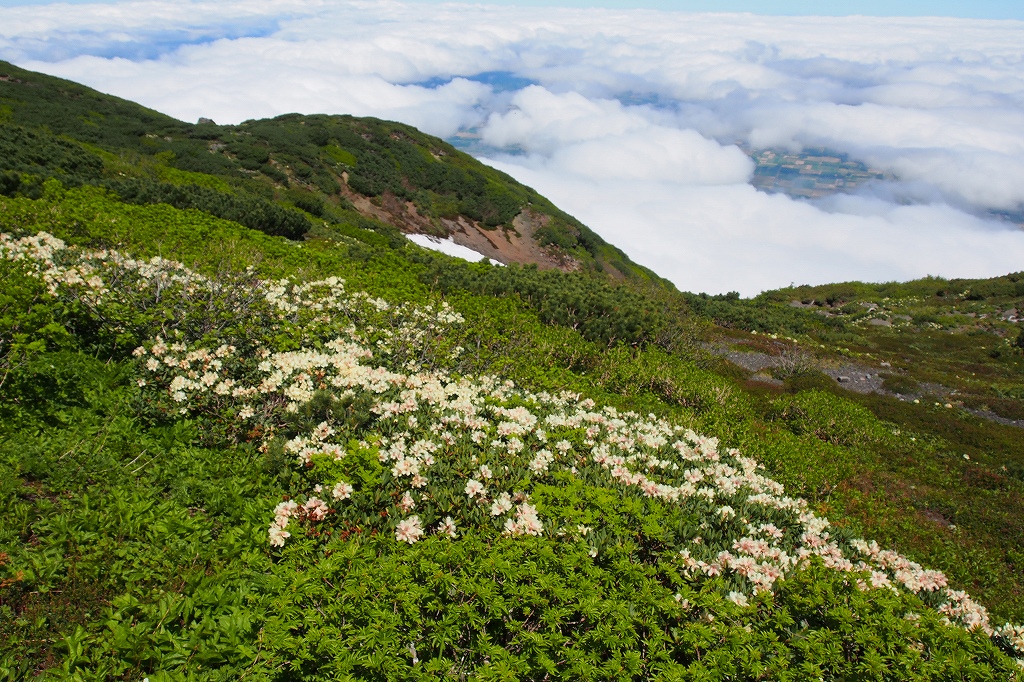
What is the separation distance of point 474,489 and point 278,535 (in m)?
1.66

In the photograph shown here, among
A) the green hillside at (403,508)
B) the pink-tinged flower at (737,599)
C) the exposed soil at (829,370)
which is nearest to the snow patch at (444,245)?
the exposed soil at (829,370)

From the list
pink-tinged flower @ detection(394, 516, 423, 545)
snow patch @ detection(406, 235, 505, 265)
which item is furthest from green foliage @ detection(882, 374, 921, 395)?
snow patch @ detection(406, 235, 505, 265)

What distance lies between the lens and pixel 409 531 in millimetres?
4328

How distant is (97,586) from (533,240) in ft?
170

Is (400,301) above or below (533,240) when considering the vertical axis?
above

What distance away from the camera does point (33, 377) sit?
5.81 meters

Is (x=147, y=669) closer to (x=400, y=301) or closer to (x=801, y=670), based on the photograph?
(x=801, y=670)

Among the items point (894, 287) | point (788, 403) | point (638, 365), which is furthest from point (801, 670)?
point (894, 287)

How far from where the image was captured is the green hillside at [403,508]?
3.48 meters

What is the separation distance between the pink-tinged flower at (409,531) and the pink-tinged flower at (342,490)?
0.60 metres

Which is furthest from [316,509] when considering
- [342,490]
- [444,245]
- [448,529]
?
[444,245]

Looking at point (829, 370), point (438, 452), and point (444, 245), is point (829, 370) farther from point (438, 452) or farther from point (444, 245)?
point (444, 245)

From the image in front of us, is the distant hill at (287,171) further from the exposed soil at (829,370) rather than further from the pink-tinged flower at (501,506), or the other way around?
the exposed soil at (829,370)

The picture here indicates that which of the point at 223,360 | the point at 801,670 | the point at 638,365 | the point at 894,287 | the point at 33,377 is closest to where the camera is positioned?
the point at 801,670
